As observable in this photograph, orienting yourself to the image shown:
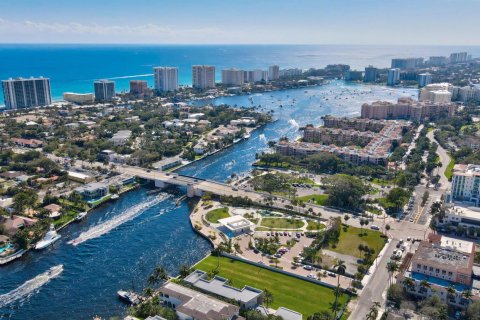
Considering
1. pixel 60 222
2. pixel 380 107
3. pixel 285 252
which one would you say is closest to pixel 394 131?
pixel 380 107

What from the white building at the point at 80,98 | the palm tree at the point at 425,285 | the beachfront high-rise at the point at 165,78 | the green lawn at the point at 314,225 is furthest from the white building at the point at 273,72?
the palm tree at the point at 425,285

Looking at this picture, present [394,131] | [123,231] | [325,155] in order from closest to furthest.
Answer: [123,231] < [325,155] < [394,131]

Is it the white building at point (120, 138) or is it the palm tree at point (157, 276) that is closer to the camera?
the palm tree at point (157, 276)

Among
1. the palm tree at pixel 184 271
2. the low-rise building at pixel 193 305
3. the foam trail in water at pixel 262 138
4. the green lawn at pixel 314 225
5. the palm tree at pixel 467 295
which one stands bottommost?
the green lawn at pixel 314 225

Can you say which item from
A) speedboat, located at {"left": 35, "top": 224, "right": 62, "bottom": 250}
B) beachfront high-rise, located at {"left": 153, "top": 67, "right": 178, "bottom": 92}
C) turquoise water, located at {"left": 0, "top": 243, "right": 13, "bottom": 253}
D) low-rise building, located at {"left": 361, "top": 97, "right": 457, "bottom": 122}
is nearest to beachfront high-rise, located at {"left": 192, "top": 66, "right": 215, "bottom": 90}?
beachfront high-rise, located at {"left": 153, "top": 67, "right": 178, "bottom": 92}

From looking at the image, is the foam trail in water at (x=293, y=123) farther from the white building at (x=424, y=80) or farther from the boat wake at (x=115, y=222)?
the white building at (x=424, y=80)

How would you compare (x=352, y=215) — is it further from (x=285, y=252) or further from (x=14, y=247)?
(x=14, y=247)

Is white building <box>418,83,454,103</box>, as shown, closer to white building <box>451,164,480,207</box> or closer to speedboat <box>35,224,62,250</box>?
white building <box>451,164,480,207</box>

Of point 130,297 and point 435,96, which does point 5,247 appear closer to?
point 130,297
